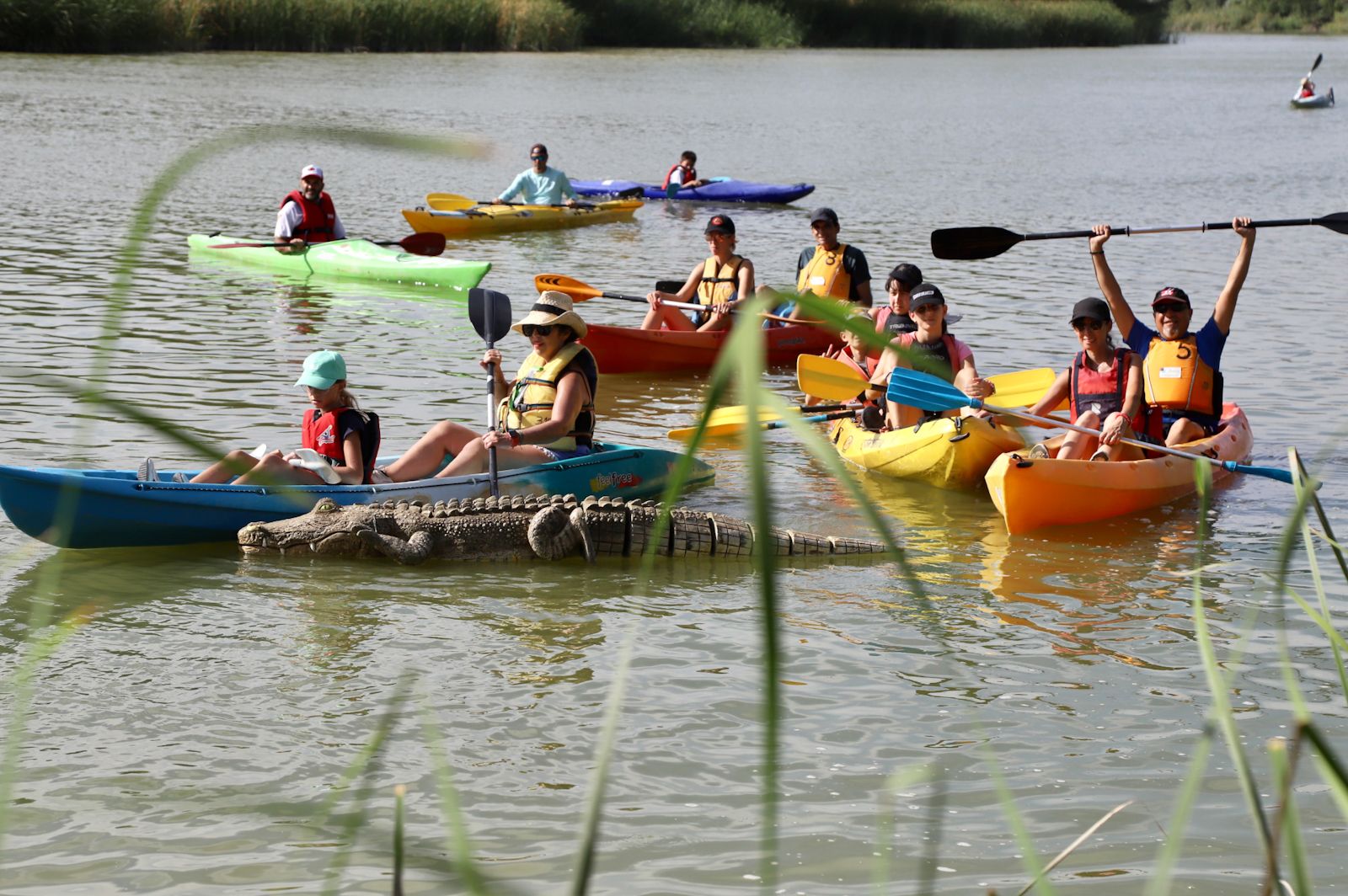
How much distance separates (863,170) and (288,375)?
1834 cm

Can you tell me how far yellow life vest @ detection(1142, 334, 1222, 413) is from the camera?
9.13 metres

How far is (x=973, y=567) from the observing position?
7.71 m

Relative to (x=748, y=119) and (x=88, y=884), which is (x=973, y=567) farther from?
(x=748, y=119)

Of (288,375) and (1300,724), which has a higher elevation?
(1300,724)

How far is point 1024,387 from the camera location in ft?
32.8

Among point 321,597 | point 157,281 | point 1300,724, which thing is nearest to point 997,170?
point 157,281

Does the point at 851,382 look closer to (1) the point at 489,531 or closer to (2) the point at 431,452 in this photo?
(2) the point at 431,452

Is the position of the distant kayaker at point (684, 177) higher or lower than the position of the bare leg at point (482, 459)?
higher

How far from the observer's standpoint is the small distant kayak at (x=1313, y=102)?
4469 centimetres

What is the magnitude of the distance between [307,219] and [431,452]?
9120 millimetres

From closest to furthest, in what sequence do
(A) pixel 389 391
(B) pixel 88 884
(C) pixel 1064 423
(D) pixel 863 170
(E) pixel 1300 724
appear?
(E) pixel 1300 724
(B) pixel 88 884
(C) pixel 1064 423
(A) pixel 389 391
(D) pixel 863 170

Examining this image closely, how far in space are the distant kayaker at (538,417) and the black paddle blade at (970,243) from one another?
2.47 m

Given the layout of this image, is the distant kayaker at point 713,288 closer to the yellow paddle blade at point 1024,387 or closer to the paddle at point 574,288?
the paddle at point 574,288

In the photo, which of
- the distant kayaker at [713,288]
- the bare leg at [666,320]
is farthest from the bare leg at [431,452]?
the bare leg at [666,320]
